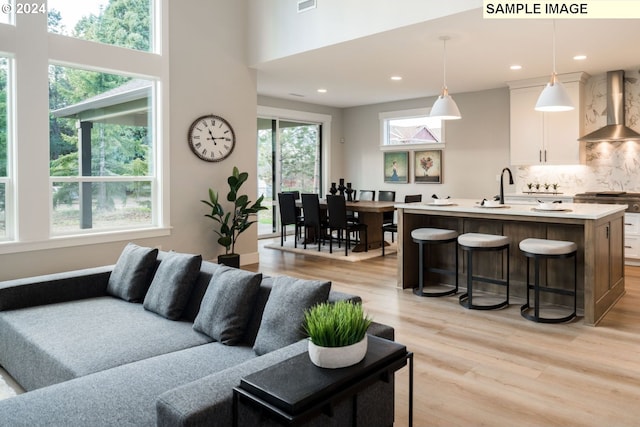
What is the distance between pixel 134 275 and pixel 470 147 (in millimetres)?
6666

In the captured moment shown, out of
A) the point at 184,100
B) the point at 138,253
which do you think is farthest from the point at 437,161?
the point at 138,253

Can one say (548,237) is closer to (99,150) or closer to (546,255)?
(546,255)

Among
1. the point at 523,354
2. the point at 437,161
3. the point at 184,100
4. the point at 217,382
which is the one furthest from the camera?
the point at 437,161

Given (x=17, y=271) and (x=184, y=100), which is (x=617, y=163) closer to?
(x=184, y=100)

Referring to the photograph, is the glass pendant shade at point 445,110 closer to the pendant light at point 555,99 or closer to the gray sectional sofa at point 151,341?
the pendant light at point 555,99

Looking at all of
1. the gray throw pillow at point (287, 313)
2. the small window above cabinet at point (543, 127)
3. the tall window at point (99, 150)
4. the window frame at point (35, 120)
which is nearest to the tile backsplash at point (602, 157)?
the small window above cabinet at point (543, 127)

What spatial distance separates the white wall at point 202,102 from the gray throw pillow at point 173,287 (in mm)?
2527

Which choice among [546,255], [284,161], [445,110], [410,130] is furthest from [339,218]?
[546,255]

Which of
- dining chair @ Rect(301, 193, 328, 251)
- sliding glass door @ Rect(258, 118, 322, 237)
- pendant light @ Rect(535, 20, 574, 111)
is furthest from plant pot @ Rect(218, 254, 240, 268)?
pendant light @ Rect(535, 20, 574, 111)

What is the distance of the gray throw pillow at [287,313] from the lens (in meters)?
2.19

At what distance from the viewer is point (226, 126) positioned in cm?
634

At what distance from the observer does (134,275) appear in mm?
3371

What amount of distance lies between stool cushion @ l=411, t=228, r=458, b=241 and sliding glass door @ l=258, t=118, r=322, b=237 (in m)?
4.86

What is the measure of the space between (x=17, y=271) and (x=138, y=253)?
1983 mm
